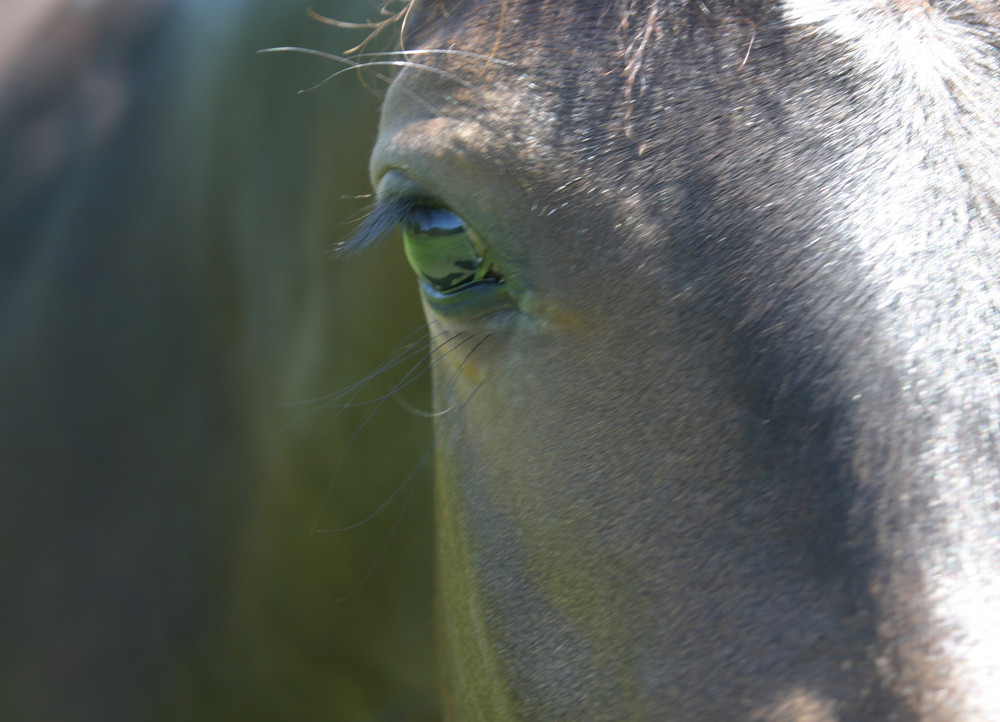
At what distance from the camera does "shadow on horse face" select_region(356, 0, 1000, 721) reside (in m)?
0.97

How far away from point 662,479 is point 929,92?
1.95 feet

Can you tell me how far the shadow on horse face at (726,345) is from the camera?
0.97 meters

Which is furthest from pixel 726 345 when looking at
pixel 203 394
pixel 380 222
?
pixel 203 394

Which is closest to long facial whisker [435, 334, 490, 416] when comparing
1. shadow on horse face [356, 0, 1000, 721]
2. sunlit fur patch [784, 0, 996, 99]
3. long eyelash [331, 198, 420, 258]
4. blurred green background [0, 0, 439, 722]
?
shadow on horse face [356, 0, 1000, 721]

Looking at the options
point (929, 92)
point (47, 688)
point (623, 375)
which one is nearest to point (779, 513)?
point (623, 375)

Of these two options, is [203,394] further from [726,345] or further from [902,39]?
[902,39]

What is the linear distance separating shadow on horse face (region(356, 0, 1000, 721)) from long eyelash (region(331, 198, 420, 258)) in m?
0.06

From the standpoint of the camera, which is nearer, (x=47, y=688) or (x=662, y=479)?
(x=662, y=479)

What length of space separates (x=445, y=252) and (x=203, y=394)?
1358 mm

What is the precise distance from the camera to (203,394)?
2.54 metres

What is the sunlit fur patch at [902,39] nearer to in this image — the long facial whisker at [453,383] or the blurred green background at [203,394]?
the long facial whisker at [453,383]

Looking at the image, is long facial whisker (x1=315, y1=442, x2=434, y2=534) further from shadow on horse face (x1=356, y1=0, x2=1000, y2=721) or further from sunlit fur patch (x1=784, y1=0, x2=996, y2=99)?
sunlit fur patch (x1=784, y1=0, x2=996, y2=99)

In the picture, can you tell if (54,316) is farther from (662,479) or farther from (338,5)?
(662,479)

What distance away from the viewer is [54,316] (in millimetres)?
2582
